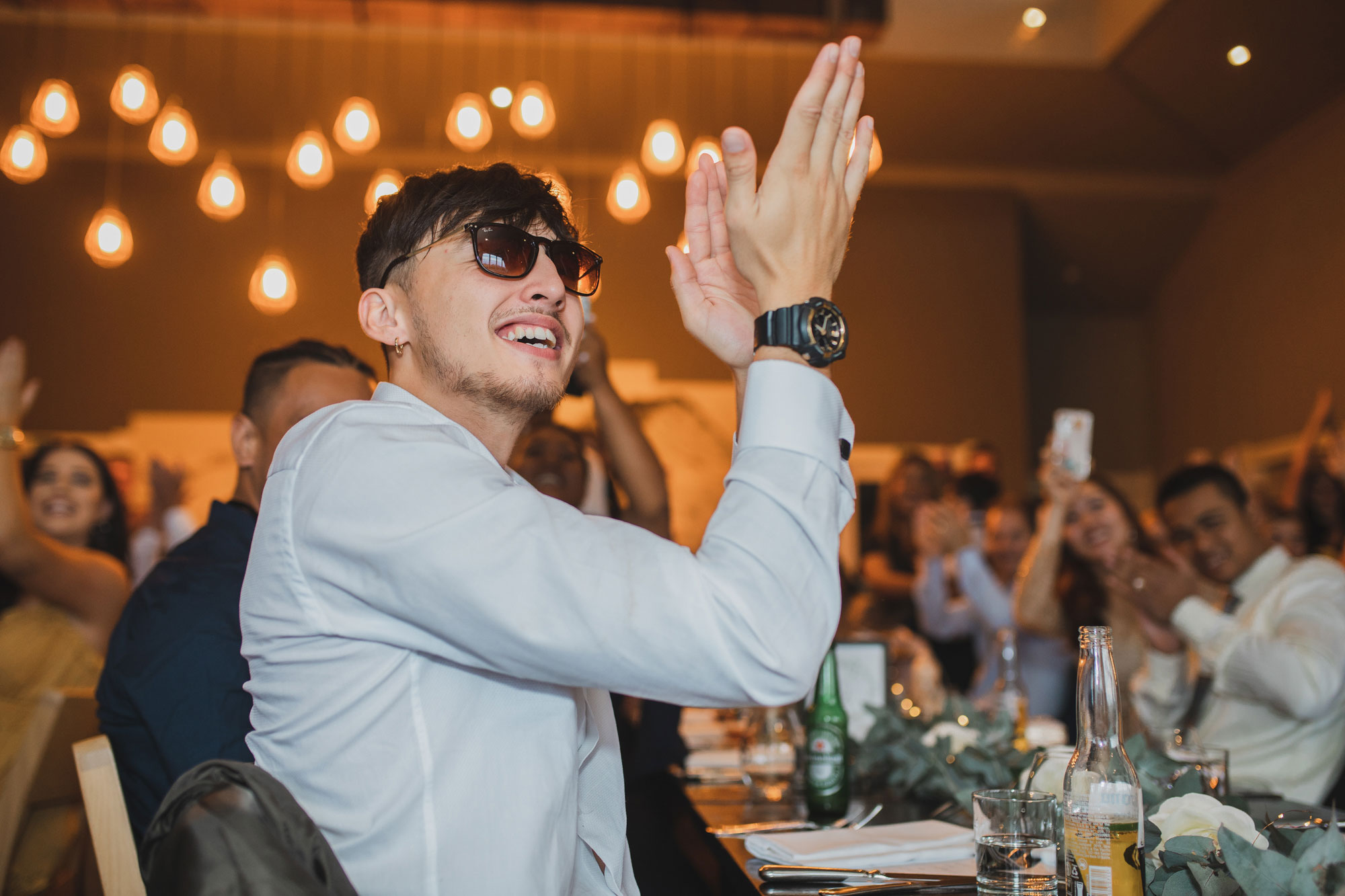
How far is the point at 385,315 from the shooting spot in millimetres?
1293

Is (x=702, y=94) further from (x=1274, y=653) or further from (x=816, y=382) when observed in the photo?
(x=816, y=382)

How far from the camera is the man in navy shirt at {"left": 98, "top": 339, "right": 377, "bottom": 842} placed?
5.29 feet

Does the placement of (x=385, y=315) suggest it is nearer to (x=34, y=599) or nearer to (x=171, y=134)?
(x=34, y=599)

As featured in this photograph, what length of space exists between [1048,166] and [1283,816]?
7.98 metres

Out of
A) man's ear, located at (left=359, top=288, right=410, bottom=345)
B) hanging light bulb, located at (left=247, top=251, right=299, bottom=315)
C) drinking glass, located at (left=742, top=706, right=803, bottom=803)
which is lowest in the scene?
drinking glass, located at (left=742, top=706, right=803, bottom=803)

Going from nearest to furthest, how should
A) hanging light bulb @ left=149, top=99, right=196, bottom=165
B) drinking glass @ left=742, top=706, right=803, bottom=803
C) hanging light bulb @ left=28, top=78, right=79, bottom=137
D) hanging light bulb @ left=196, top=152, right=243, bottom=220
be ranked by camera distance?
drinking glass @ left=742, top=706, right=803, bottom=803
hanging light bulb @ left=28, top=78, right=79, bottom=137
hanging light bulb @ left=149, top=99, right=196, bottom=165
hanging light bulb @ left=196, top=152, right=243, bottom=220

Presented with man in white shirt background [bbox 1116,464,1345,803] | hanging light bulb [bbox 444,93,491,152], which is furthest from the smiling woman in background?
man in white shirt background [bbox 1116,464,1345,803]

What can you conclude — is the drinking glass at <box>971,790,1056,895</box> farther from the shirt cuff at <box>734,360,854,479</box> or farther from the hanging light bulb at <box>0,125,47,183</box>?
the hanging light bulb at <box>0,125,47,183</box>

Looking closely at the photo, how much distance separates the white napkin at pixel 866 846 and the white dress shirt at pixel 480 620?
1.42ft

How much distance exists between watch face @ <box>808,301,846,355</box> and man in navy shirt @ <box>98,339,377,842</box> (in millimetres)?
1048

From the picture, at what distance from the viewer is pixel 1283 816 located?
4.27ft

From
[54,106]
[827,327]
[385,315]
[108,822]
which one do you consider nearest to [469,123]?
[54,106]

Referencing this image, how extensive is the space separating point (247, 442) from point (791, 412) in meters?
1.47

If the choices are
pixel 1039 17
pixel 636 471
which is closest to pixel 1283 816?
pixel 636 471
